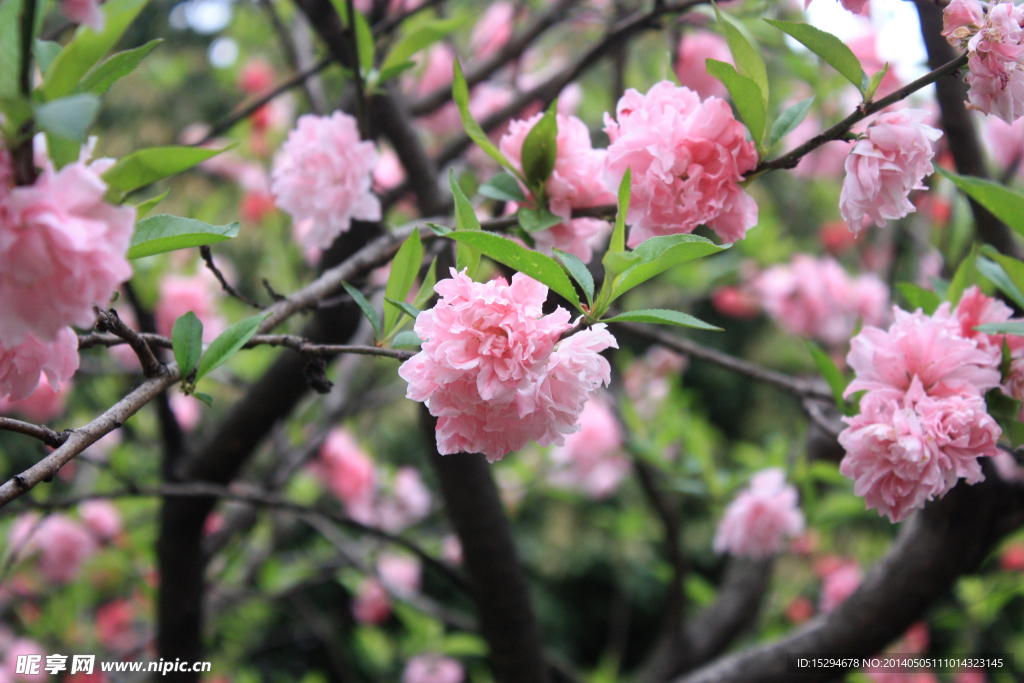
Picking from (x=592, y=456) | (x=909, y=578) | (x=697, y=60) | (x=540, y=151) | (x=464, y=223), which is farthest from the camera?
(x=592, y=456)

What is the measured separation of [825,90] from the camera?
1.63 meters

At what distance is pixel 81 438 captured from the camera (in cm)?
46

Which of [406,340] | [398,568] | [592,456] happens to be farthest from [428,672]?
[406,340]

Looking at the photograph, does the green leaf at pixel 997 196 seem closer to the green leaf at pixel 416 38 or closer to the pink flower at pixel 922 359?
the pink flower at pixel 922 359

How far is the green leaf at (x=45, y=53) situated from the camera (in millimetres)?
430

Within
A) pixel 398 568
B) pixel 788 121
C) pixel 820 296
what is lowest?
pixel 398 568

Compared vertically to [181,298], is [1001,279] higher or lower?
lower

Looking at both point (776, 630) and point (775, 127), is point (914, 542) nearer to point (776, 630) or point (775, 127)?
point (775, 127)

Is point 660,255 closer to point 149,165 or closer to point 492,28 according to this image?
point 149,165

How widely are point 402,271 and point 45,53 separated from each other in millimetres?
308

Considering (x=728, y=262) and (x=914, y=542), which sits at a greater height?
(x=728, y=262)

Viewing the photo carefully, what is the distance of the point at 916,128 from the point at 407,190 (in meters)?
0.95

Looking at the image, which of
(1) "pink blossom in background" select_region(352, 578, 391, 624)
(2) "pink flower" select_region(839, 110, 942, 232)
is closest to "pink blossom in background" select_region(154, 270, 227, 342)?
(1) "pink blossom in background" select_region(352, 578, 391, 624)

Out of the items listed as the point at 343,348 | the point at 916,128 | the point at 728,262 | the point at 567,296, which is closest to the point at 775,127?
the point at 916,128
